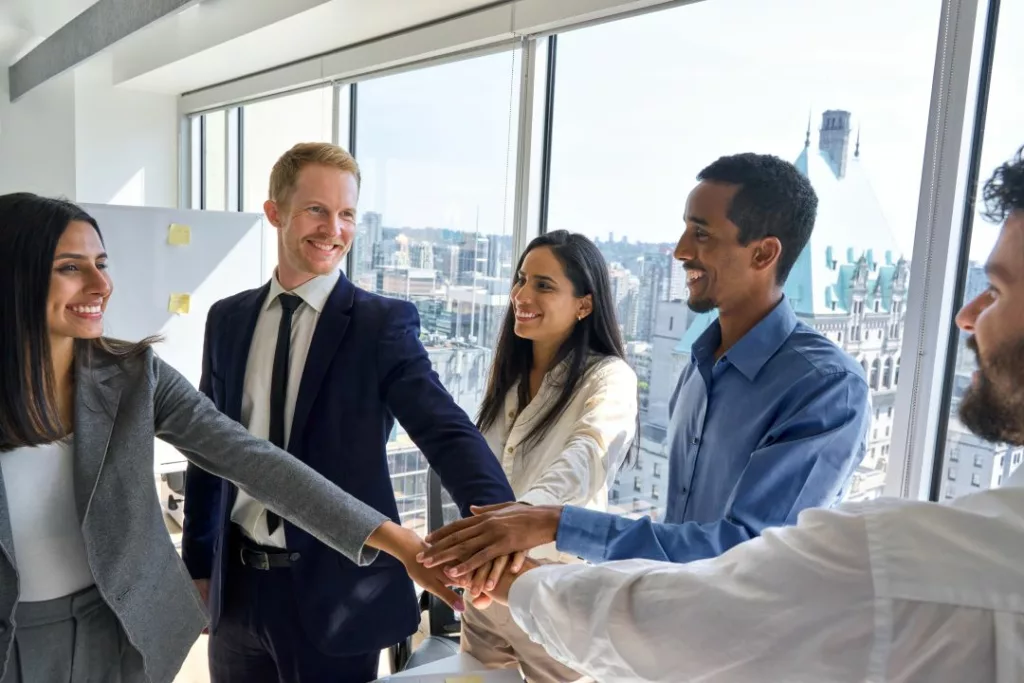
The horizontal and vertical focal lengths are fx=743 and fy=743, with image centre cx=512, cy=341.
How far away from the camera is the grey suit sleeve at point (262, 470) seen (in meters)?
1.42

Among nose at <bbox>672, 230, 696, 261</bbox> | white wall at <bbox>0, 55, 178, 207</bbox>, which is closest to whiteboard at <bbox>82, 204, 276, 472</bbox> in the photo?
white wall at <bbox>0, 55, 178, 207</bbox>

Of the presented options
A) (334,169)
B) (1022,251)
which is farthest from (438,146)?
(1022,251)

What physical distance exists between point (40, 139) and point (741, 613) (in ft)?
20.4

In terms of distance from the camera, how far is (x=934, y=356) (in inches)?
74.0

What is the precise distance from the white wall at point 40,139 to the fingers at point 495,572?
5.37m

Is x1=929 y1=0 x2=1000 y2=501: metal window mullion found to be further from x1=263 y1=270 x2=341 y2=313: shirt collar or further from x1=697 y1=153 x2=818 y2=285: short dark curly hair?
x1=263 y1=270 x2=341 y2=313: shirt collar

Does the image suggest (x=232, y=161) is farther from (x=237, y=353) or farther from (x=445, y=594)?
(x=445, y=594)

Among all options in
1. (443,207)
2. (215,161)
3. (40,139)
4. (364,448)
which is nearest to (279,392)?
(364,448)

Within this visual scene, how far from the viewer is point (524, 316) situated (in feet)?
7.47

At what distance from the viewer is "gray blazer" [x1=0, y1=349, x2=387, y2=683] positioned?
1322 millimetres

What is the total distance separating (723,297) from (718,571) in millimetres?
812

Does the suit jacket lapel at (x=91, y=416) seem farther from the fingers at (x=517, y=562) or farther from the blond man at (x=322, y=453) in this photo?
the fingers at (x=517, y=562)

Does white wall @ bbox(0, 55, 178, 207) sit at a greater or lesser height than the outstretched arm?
greater

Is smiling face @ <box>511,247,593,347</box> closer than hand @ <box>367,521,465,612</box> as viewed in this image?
No
